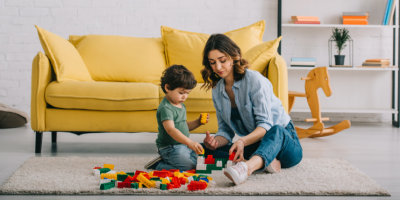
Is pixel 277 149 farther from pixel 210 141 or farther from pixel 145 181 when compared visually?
pixel 145 181

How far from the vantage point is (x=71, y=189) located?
1.25 m

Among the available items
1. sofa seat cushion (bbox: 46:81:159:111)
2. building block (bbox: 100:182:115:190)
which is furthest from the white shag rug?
sofa seat cushion (bbox: 46:81:159:111)

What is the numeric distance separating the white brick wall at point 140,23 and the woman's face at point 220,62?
88.2 inches

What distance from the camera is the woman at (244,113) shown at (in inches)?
54.9

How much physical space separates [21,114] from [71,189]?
7.48ft

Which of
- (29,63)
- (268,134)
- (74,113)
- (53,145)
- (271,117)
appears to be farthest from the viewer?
(29,63)

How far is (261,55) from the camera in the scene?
213cm

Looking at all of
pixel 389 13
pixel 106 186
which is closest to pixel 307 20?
pixel 389 13

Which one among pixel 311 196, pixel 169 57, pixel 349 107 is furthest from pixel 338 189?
pixel 349 107

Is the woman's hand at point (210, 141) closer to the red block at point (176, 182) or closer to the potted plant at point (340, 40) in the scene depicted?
the red block at point (176, 182)

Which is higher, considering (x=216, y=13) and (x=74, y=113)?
(x=216, y=13)

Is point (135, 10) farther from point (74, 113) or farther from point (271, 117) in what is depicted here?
point (271, 117)

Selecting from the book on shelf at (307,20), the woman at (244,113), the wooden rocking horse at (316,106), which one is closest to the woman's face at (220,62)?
the woman at (244,113)

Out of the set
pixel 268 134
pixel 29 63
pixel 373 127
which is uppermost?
pixel 29 63
